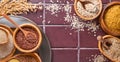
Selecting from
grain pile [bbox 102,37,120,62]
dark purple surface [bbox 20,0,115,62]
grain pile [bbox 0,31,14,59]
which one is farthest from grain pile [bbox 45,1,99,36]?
grain pile [bbox 0,31,14,59]

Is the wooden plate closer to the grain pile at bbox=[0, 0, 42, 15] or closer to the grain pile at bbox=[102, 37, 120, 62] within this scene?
the grain pile at bbox=[0, 0, 42, 15]

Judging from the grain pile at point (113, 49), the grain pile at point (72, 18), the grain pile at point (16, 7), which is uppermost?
the grain pile at point (16, 7)

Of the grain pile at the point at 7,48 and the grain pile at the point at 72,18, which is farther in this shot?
the grain pile at the point at 72,18

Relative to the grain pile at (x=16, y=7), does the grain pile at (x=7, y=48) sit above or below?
below

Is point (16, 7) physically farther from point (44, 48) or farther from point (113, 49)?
point (113, 49)

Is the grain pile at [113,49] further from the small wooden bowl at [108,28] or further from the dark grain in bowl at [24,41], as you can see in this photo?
the dark grain in bowl at [24,41]

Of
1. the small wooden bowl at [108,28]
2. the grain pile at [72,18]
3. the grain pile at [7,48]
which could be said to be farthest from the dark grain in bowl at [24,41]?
the small wooden bowl at [108,28]

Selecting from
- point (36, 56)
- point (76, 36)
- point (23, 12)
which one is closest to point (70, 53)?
point (76, 36)
